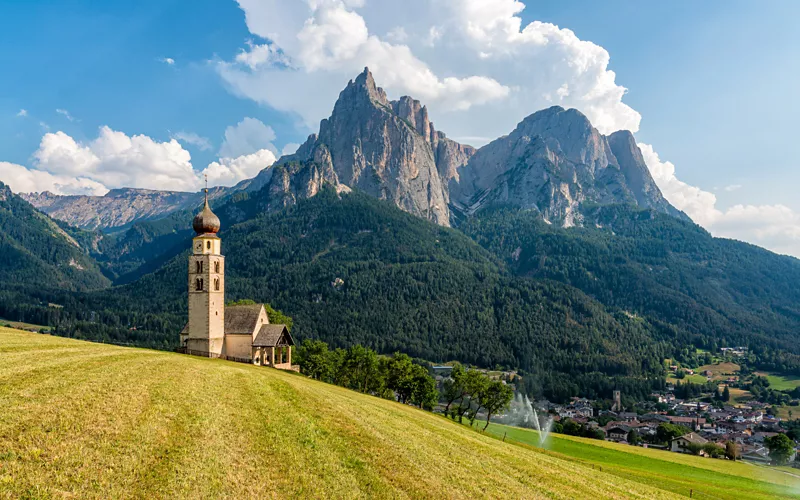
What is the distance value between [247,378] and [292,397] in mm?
6059

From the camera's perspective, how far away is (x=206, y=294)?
221 feet

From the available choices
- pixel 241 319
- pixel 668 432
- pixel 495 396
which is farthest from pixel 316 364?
pixel 668 432

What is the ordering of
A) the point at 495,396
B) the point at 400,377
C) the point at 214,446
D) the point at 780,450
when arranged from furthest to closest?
the point at 780,450
the point at 400,377
the point at 495,396
the point at 214,446

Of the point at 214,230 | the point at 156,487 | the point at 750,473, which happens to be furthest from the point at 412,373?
the point at 156,487

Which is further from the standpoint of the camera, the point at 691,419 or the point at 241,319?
the point at 691,419

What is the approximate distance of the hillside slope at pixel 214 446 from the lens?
18.4m

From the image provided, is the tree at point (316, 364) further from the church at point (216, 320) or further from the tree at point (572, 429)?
the tree at point (572, 429)

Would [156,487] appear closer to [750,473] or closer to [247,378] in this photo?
[247,378]

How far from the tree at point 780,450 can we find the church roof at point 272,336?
10213 cm

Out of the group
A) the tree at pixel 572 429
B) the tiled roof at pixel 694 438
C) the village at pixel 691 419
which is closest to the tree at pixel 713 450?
the village at pixel 691 419

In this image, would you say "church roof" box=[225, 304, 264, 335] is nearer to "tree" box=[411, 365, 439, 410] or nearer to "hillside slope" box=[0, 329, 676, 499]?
"tree" box=[411, 365, 439, 410]

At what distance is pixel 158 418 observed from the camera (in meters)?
24.0

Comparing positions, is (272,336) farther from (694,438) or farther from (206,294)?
(694,438)

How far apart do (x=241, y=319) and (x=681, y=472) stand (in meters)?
62.3
